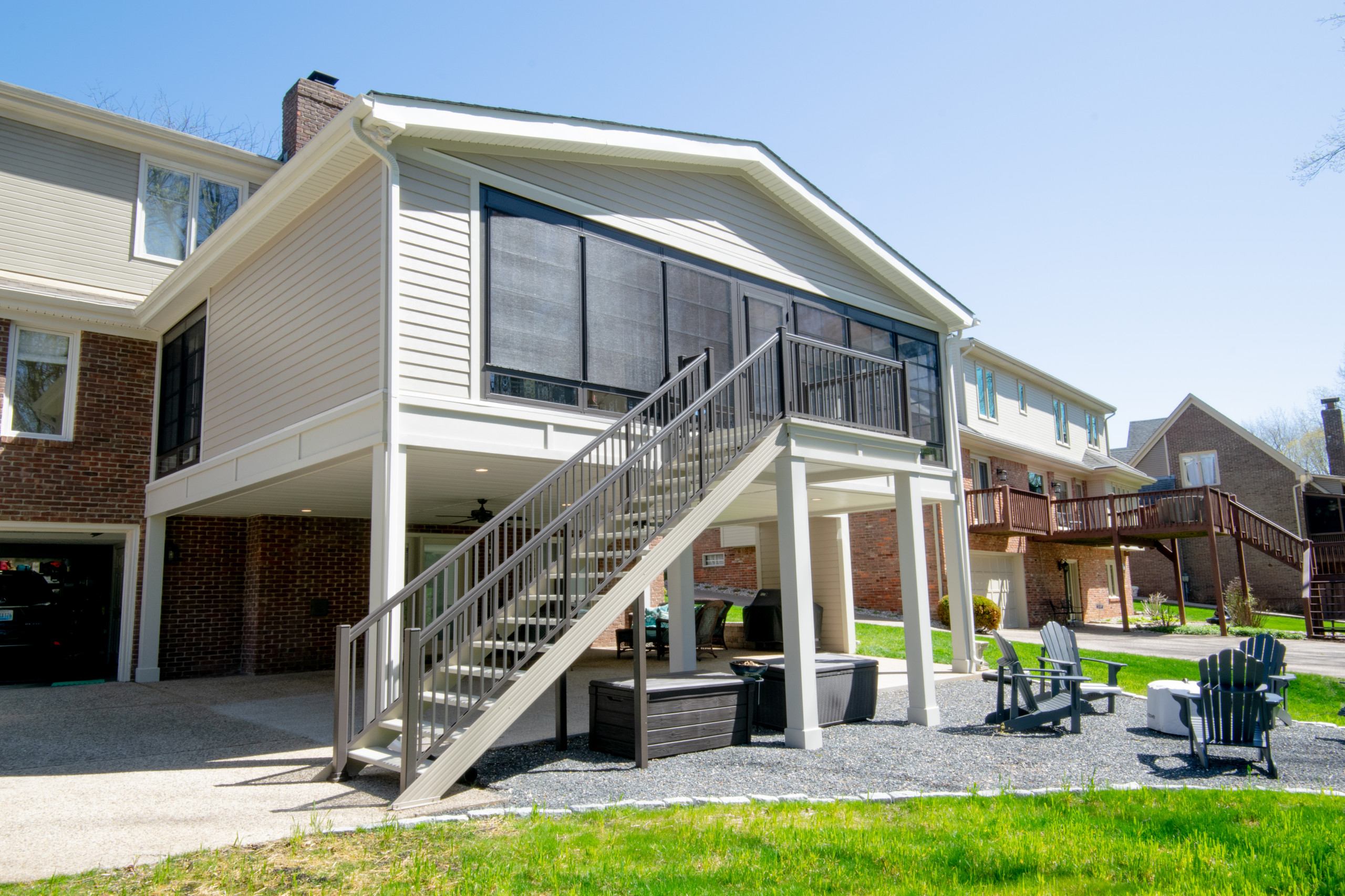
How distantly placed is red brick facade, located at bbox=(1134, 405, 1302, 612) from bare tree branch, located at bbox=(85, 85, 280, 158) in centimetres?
3467

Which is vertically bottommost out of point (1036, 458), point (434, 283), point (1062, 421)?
point (434, 283)

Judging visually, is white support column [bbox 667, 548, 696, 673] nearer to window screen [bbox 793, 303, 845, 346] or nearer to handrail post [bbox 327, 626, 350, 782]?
window screen [bbox 793, 303, 845, 346]

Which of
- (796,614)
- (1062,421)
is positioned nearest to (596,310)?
(796,614)

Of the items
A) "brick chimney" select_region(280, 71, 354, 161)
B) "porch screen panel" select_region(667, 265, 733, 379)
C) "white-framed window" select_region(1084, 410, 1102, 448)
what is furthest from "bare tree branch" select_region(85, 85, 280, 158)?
"white-framed window" select_region(1084, 410, 1102, 448)

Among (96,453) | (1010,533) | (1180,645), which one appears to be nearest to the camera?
(96,453)

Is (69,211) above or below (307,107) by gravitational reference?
below

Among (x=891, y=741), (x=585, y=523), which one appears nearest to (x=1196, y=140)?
(x=891, y=741)

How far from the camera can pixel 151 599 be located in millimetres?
12250

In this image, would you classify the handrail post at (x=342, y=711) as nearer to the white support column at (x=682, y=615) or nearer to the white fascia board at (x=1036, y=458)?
the white support column at (x=682, y=615)

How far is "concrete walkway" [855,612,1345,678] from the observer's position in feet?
48.8

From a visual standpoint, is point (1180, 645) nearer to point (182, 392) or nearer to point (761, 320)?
point (761, 320)

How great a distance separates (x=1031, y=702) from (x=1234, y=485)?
31590mm

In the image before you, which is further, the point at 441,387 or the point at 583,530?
the point at 441,387

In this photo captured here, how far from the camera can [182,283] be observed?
11.0 metres
